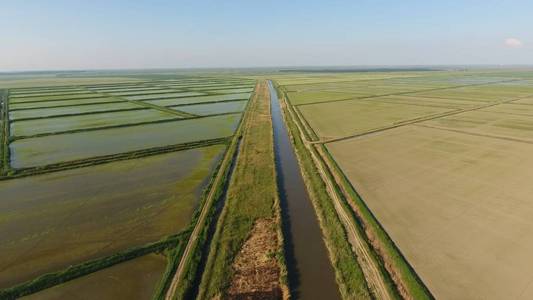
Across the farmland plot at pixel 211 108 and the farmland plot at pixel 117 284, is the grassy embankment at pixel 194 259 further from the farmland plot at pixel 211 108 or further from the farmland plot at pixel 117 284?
the farmland plot at pixel 211 108

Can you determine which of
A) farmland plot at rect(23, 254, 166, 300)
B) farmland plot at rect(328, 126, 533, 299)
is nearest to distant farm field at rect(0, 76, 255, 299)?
farmland plot at rect(23, 254, 166, 300)

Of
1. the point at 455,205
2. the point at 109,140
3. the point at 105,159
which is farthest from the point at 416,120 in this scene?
the point at 109,140

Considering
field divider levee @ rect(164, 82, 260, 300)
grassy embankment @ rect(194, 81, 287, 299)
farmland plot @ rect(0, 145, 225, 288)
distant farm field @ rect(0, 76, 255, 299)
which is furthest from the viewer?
farmland plot @ rect(0, 145, 225, 288)

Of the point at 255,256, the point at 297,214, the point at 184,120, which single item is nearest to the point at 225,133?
A: the point at 184,120

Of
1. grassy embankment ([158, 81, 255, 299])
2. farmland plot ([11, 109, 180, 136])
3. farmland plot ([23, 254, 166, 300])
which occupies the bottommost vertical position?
farmland plot ([23, 254, 166, 300])

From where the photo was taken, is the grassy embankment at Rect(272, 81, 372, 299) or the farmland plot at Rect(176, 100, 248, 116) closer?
the grassy embankment at Rect(272, 81, 372, 299)

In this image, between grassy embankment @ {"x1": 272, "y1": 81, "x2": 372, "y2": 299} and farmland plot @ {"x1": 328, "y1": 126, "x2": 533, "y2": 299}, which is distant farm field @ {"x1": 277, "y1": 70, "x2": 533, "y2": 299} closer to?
farmland plot @ {"x1": 328, "y1": 126, "x2": 533, "y2": 299}

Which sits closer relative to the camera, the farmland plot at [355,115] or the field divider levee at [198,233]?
the field divider levee at [198,233]

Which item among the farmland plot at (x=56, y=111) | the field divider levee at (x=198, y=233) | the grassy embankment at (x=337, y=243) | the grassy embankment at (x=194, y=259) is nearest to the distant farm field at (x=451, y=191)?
the grassy embankment at (x=337, y=243)
